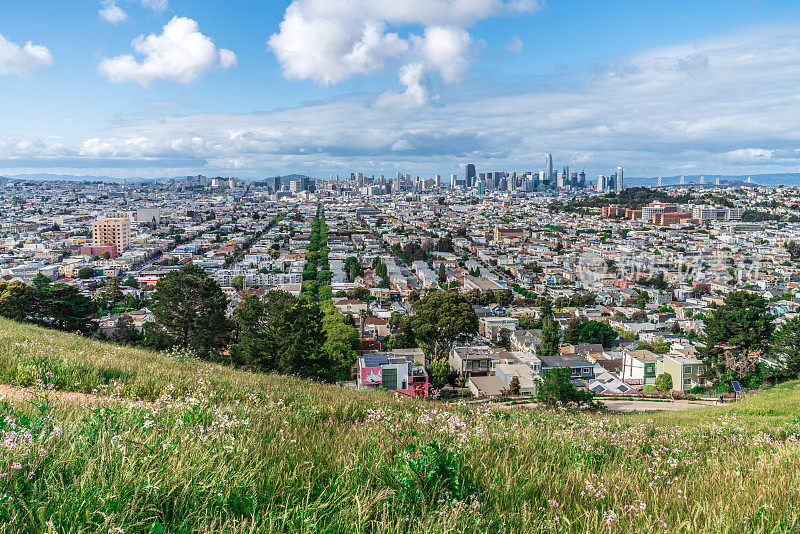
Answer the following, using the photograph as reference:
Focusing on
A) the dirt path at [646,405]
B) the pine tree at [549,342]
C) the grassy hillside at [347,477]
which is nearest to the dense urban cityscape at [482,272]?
the pine tree at [549,342]

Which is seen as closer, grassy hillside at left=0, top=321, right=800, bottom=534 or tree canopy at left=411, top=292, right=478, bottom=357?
grassy hillside at left=0, top=321, right=800, bottom=534

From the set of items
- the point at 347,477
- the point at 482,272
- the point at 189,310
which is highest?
the point at 347,477

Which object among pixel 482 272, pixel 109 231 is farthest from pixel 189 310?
pixel 109 231

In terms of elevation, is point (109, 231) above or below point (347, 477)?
below

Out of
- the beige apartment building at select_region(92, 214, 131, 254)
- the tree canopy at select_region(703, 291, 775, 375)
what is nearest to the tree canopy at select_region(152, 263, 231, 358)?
the tree canopy at select_region(703, 291, 775, 375)

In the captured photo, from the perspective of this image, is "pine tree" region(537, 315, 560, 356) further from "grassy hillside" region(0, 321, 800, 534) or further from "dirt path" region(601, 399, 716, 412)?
"grassy hillside" region(0, 321, 800, 534)

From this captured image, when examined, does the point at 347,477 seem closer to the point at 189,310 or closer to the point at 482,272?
the point at 189,310

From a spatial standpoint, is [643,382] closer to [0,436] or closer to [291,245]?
[0,436]

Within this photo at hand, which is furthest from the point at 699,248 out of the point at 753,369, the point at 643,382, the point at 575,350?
the point at 753,369
